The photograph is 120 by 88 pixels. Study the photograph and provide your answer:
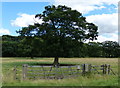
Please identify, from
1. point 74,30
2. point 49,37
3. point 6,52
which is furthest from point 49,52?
point 6,52

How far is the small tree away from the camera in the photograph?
28422 millimetres

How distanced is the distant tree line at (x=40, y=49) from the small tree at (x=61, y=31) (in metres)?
0.56

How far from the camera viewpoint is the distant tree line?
29.6 metres

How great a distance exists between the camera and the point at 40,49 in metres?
30.4

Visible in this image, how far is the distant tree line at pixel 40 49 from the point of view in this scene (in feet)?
97.1

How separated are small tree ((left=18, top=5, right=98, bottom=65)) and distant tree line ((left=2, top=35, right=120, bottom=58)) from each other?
0.56 meters

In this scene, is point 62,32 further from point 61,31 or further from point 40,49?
point 40,49

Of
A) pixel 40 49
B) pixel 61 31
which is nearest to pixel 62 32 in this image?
pixel 61 31

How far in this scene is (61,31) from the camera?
2806cm

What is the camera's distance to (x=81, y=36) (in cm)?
2944

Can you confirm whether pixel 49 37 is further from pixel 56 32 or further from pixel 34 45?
pixel 34 45

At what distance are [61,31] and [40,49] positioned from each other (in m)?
4.97

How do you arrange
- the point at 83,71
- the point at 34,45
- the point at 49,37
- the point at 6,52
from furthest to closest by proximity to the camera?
the point at 6,52 → the point at 34,45 → the point at 49,37 → the point at 83,71

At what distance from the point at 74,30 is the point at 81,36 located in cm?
176
